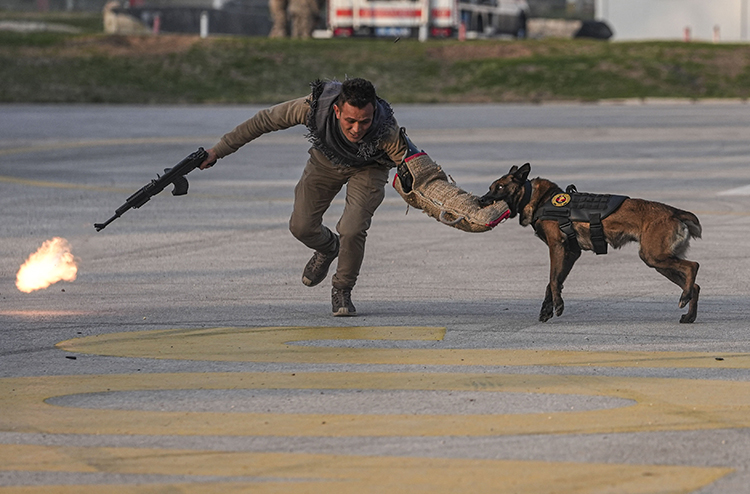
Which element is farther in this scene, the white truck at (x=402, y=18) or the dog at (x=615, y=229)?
the white truck at (x=402, y=18)

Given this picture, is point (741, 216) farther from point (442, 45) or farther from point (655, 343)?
point (442, 45)

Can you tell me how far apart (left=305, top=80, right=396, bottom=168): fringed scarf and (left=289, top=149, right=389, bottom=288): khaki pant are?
0.78 ft

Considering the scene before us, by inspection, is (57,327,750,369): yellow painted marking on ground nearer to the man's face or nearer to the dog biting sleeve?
the dog biting sleeve

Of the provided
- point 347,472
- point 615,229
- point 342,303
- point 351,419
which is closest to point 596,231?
point 615,229

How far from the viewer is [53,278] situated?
9.85m

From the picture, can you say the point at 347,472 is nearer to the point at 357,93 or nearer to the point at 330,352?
the point at 330,352

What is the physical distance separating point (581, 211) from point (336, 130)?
1699 mm

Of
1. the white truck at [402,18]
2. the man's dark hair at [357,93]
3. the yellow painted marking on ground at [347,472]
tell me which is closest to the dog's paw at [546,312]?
the man's dark hair at [357,93]

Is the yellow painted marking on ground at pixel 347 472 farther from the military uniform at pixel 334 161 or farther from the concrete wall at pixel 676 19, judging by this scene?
the concrete wall at pixel 676 19

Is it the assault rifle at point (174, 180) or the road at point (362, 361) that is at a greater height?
the assault rifle at point (174, 180)

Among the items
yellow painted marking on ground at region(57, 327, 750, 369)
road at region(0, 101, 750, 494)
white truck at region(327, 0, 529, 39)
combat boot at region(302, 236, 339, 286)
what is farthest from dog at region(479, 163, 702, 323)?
white truck at region(327, 0, 529, 39)

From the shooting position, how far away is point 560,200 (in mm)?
7918

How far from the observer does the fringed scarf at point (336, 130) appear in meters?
7.57

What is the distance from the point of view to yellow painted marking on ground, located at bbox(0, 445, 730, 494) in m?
4.66
